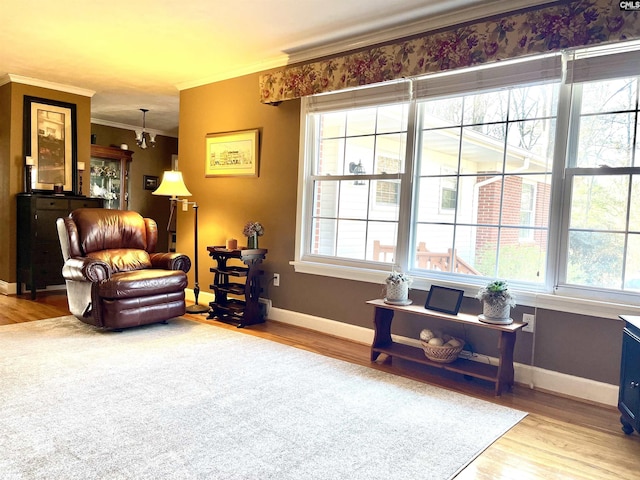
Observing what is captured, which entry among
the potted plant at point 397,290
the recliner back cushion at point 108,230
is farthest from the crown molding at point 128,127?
the potted plant at point 397,290

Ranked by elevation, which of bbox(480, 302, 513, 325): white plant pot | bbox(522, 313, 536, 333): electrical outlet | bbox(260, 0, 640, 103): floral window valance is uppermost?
bbox(260, 0, 640, 103): floral window valance

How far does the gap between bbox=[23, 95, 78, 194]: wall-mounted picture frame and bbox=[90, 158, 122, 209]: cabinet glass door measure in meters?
1.66

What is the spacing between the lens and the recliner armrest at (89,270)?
3.79 m

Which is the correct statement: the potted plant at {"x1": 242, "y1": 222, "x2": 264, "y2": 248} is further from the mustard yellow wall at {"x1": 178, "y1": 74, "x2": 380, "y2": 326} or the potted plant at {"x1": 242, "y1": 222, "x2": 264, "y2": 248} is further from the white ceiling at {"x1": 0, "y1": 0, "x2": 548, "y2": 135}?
the white ceiling at {"x1": 0, "y1": 0, "x2": 548, "y2": 135}

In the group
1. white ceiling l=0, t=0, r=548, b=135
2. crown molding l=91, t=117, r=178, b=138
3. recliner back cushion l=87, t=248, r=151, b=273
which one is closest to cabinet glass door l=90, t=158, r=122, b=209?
crown molding l=91, t=117, r=178, b=138

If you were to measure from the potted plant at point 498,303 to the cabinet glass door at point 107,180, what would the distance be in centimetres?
651

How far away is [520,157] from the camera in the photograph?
124 inches

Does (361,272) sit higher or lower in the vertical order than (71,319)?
higher

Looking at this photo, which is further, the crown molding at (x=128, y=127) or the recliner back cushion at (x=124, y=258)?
the crown molding at (x=128, y=127)

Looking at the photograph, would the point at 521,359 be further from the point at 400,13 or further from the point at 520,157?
the point at 400,13

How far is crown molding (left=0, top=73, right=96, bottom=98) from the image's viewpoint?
5379 mm

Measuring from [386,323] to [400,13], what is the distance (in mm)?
2262

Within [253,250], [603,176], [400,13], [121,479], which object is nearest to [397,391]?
[121,479]

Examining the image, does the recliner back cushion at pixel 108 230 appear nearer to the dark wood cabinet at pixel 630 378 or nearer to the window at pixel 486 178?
the window at pixel 486 178
